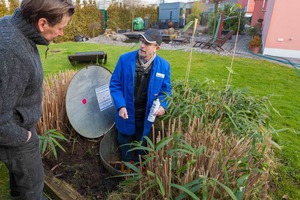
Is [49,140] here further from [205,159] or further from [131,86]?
[205,159]

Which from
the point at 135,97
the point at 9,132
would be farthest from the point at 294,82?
the point at 9,132

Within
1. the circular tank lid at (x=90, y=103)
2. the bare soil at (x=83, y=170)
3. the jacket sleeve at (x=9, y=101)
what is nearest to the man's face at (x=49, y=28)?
the jacket sleeve at (x=9, y=101)

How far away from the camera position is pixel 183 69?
6906 millimetres

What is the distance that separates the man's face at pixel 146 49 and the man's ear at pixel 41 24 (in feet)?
4.27

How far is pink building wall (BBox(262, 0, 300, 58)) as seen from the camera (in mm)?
9078

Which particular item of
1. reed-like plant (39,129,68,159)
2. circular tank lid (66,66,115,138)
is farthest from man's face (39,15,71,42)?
circular tank lid (66,66,115,138)

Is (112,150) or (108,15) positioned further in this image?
(108,15)

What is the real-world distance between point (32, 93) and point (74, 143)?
4.91ft

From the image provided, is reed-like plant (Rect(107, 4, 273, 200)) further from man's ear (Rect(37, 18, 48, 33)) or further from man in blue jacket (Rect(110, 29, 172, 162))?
man's ear (Rect(37, 18, 48, 33))

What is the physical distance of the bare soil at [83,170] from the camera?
86.9 inches

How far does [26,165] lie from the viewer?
1544 mm

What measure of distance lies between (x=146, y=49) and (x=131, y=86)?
0.47m

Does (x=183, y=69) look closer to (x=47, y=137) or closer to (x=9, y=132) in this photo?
(x=47, y=137)

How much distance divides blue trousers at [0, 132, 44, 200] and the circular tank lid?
1.05 m
